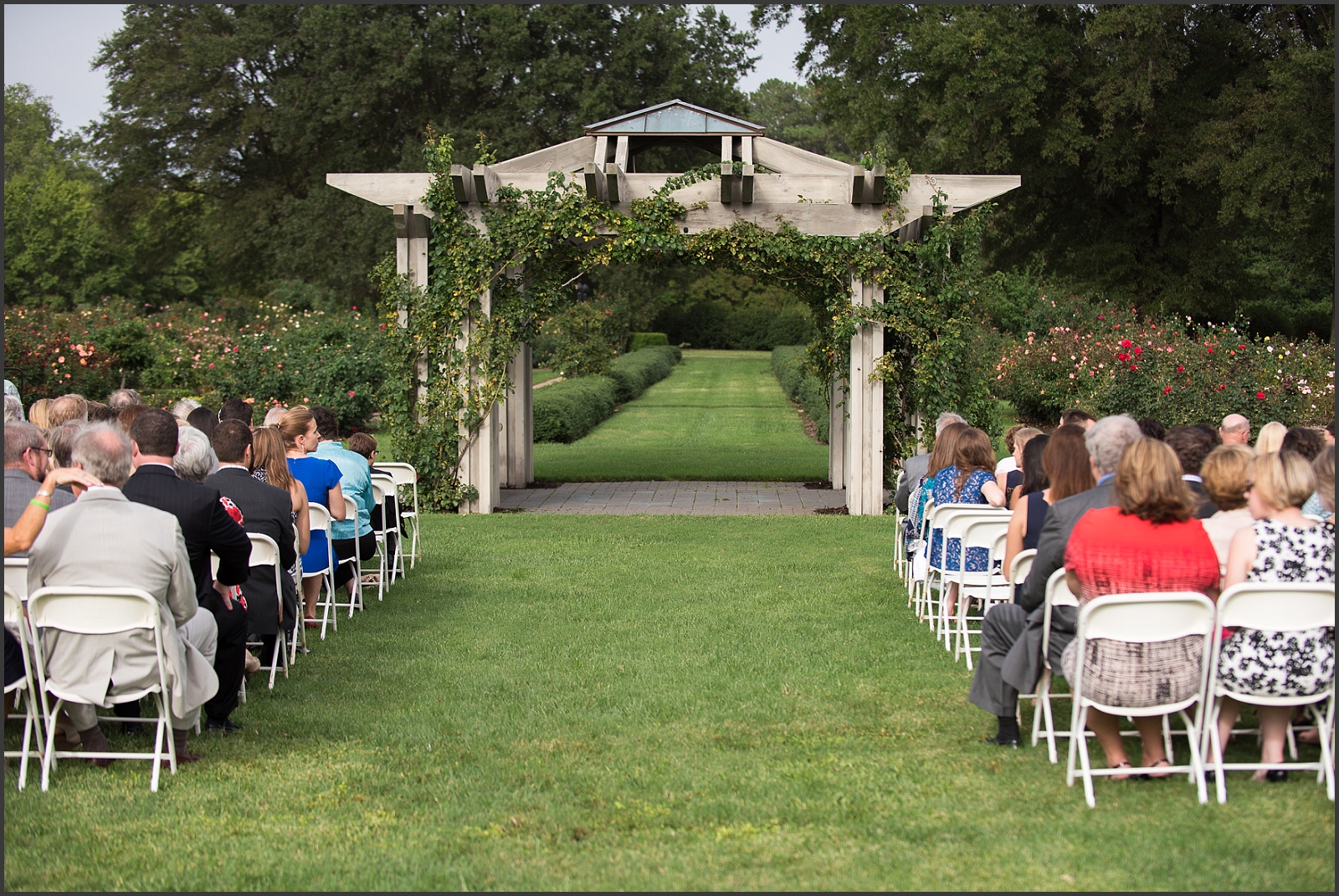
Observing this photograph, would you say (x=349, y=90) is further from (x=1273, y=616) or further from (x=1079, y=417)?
(x=1273, y=616)

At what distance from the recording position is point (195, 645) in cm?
494

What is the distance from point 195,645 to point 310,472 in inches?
88.0

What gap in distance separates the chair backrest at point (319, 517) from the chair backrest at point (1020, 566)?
12.1 ft

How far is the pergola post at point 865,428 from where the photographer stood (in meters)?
12.3

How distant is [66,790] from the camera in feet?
14.5

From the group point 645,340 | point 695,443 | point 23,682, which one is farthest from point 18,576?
point 645,340

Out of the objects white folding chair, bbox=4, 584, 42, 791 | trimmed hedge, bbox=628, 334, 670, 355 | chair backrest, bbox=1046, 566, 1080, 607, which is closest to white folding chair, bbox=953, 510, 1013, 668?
chair backrest, bbox=1046, 566, 1080, 607

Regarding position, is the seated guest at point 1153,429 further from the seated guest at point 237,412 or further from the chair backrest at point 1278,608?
the seated guest at point 237,412

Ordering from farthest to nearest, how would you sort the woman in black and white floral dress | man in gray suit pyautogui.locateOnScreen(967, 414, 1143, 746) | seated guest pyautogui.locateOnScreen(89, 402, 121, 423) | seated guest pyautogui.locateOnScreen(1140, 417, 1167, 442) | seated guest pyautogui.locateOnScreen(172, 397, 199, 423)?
seated guest pyautogui.locateOnScreen(172, 397, 199, 423)
seated guest pyautogui.locateOnScreen(89, 402, 121, 423)
seated guest pyautogui.locateOnScreen(1140, 417, 1167, 442)
man in gray suit pyautogui.locateOnScreen(967, 414, 1143, 746)
the woman in black and white floral dress

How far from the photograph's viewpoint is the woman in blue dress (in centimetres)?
704

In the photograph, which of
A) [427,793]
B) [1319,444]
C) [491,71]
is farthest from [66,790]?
[491,71]

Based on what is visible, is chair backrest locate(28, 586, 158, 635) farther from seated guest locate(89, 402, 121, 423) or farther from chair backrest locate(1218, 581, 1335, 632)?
chair backrest locate(1218, 581, 1335, 632)

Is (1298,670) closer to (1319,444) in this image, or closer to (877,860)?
(877,860)

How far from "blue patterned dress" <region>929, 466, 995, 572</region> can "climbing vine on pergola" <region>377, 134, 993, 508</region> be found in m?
4.76
